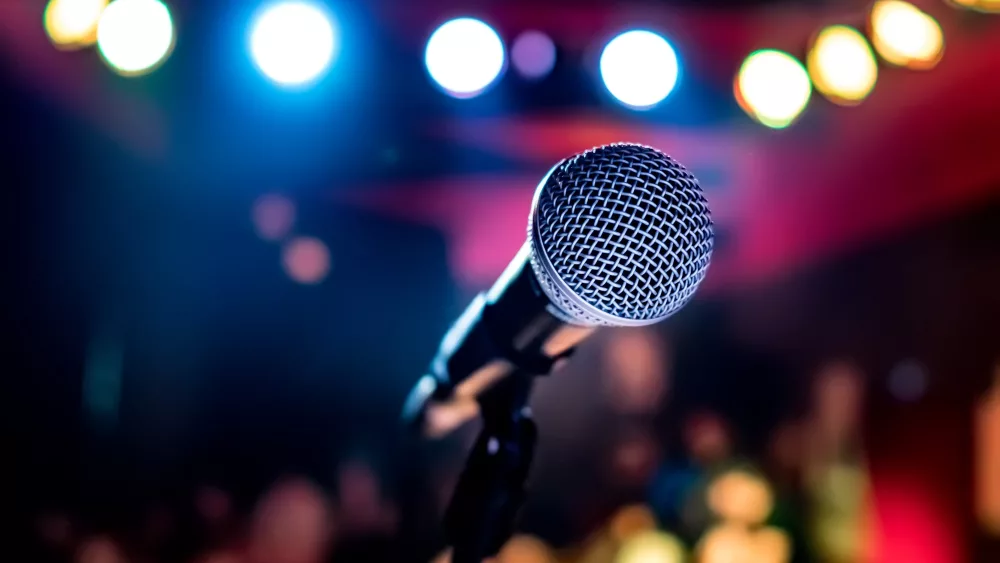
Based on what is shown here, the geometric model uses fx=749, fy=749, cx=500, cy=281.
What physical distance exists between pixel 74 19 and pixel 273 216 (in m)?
0.89

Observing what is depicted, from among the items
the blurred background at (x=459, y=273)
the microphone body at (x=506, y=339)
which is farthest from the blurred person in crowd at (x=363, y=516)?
the microphone body at (x=506, y=339)

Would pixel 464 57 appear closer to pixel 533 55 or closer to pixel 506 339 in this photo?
pixel 533 55

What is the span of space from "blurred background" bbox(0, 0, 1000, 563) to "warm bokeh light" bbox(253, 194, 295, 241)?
15 mm

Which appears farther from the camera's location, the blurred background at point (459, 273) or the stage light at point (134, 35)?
the blurred background at point (459, 273)

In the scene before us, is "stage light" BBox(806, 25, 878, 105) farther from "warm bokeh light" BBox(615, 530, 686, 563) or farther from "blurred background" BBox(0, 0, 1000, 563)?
"warm bokeh light" BBox(615, 530, 686, 563)

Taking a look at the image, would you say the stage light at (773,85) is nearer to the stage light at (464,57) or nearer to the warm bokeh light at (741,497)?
the stage light at (464,57)

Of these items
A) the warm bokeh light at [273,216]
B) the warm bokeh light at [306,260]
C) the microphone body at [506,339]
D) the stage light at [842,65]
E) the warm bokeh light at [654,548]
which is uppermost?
the stage light at [842,65]

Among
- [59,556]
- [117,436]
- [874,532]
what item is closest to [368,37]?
[117,436]

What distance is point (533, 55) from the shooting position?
8.32 ft

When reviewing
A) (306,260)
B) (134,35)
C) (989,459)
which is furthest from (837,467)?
(134,35)

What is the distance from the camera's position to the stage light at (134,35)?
240 cm

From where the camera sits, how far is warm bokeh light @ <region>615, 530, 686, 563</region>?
299cm

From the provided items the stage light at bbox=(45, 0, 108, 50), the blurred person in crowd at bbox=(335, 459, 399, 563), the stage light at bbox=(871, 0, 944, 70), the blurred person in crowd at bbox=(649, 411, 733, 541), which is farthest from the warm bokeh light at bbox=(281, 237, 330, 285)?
the stage light at bbox=(871, 0, 944, 70)

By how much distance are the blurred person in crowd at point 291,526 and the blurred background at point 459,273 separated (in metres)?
0.01
